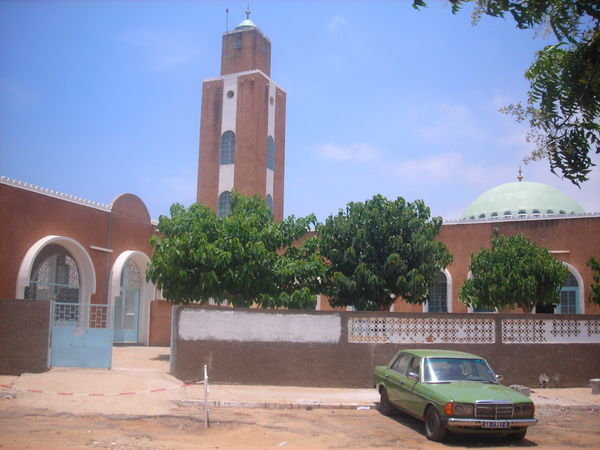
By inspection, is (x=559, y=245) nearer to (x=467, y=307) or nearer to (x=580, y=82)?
(x=467, y=307)

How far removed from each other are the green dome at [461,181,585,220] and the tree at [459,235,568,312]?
36.9 ft

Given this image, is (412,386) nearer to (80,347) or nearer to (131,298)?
(80,347)

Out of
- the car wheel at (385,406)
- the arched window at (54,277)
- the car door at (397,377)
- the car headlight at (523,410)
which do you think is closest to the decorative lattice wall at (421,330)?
the car wheel at (385,406)

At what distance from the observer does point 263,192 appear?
109 feet

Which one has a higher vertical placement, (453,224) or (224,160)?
(224,160)

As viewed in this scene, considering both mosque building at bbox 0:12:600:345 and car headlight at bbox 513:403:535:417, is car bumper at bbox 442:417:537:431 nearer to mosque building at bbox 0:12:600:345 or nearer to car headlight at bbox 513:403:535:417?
car headlight at bbox 513:403:535:417

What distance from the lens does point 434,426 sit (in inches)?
359

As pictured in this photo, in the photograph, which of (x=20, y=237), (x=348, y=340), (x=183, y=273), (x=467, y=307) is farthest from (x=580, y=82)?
(x=467, y=307)

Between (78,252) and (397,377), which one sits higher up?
(78,252)

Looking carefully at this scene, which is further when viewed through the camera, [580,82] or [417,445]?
[417,445]

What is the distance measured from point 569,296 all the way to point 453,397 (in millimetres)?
19340

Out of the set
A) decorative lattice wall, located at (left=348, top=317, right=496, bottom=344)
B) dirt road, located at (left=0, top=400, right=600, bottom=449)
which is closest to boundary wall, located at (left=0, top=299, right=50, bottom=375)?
dirt road, located at (left=0, top=400, right=600, bottom=449)

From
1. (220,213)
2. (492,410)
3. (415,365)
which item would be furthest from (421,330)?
(220,213)

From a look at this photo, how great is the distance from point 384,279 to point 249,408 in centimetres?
880
